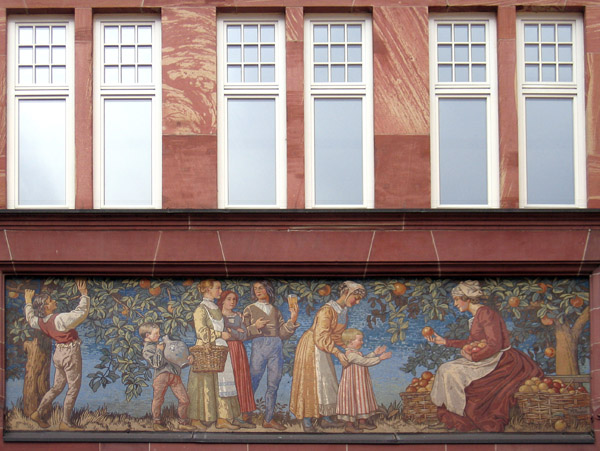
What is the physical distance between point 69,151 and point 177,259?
2.26 metres

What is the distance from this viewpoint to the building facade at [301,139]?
13.0 metres

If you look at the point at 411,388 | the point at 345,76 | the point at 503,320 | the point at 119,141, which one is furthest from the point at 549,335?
the point at 119,141

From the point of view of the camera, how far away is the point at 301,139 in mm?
13266

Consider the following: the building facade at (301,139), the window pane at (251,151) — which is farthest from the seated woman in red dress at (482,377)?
the window pane at (251,151)

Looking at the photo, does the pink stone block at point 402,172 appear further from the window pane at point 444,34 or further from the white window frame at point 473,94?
the window pane at point 444,34

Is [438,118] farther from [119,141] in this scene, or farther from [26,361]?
[26,361]

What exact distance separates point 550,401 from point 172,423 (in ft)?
16.9

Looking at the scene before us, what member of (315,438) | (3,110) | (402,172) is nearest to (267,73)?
(402,172)

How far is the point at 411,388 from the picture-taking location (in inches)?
512

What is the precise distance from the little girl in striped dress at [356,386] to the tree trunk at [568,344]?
2.30 meters

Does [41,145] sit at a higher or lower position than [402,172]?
higher

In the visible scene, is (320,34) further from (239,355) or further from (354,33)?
(239,355)

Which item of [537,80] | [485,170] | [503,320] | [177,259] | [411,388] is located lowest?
[411,388]

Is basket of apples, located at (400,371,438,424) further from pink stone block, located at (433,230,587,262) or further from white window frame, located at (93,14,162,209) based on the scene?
white window frame, located at (93,14,162,209)
